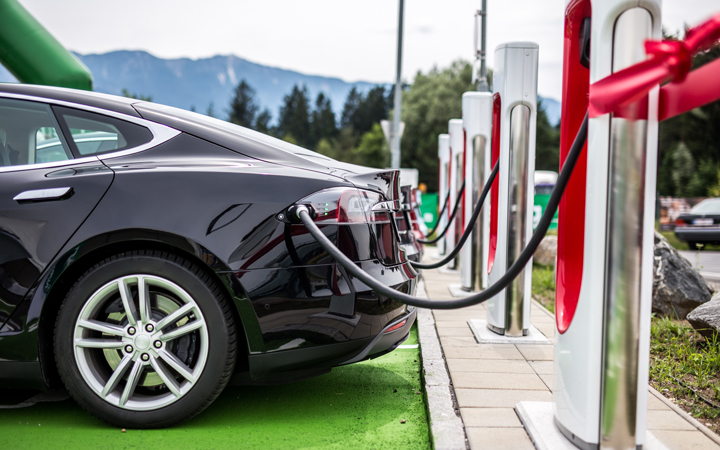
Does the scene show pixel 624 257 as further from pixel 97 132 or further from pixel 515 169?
pixel 97 132

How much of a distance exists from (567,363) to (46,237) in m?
2.33

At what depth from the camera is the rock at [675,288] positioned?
5070 millimetres

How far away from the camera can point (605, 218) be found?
6.87 ft

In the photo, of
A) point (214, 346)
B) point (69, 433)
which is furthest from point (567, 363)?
point (69, 433)

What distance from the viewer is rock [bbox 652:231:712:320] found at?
16.6 feet

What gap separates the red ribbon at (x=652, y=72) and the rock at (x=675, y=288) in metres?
3.75

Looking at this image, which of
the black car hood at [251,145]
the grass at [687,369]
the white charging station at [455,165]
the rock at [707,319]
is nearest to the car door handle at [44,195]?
the black car hood at [251,145]

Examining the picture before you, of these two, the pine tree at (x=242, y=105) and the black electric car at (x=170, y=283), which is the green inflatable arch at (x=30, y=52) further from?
the pine tree at (x=242, y=105)

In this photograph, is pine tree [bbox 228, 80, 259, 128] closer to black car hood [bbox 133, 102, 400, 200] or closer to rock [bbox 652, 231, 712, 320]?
rock [bbox 652, 231, 712, 320]

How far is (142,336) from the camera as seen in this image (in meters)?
2.55

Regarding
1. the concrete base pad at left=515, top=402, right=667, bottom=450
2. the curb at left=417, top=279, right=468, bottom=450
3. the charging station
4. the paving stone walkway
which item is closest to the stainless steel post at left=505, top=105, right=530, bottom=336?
the paving stone walkway

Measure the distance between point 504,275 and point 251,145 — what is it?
1.42m

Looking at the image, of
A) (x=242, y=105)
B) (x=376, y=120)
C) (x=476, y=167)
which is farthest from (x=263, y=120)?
(x=476, y=167)

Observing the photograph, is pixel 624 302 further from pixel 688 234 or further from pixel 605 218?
pixel 688 234
